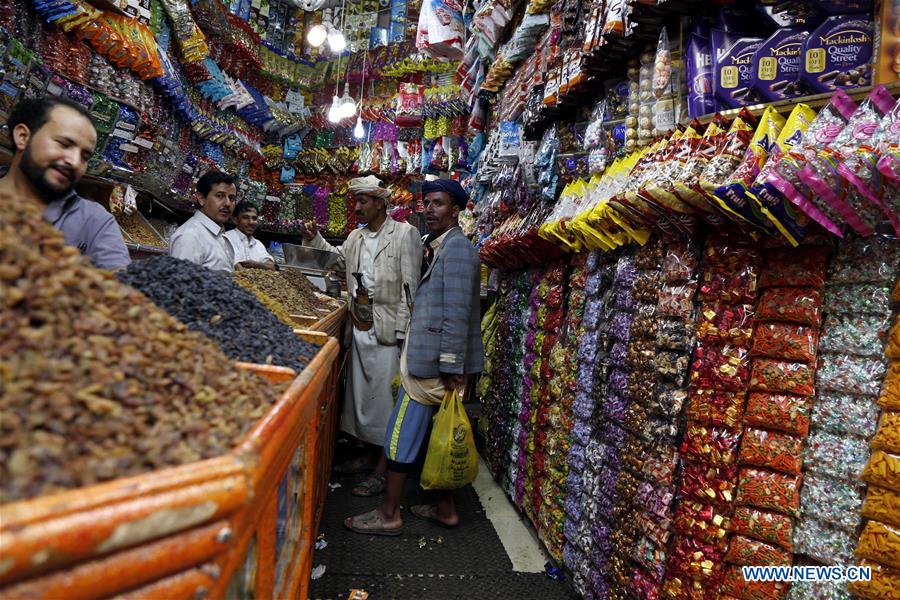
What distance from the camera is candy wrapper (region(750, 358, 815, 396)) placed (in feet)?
4.52

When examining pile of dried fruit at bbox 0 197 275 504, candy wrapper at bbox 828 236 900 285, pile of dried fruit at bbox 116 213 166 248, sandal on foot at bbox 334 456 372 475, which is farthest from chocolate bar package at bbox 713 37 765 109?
pile of dried fruit at bbox 116 213 166 248

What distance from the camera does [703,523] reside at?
1.54 m

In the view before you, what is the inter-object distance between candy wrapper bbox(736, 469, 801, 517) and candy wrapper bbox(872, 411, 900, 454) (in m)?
0.22

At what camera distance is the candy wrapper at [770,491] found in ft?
4.51

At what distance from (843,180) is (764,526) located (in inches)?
33.5

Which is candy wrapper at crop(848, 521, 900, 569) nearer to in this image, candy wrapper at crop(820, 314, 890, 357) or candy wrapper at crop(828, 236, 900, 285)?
candy wrapper at crop(820, 314, 890, 357)

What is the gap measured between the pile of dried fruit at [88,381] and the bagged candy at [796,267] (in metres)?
1.29

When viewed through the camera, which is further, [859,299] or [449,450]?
[449,450]

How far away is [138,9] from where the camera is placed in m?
3.97

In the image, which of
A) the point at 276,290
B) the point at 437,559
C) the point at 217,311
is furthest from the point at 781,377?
the point at 276,290

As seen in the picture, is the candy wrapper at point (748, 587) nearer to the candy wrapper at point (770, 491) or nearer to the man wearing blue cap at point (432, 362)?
the candy wrapper at point (770, 491)

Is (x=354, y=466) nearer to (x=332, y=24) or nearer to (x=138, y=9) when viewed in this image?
(x=138, y=9)

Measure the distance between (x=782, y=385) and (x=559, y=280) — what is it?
1384 mm

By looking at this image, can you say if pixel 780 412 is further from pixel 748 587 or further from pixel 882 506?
pixel 748 587
